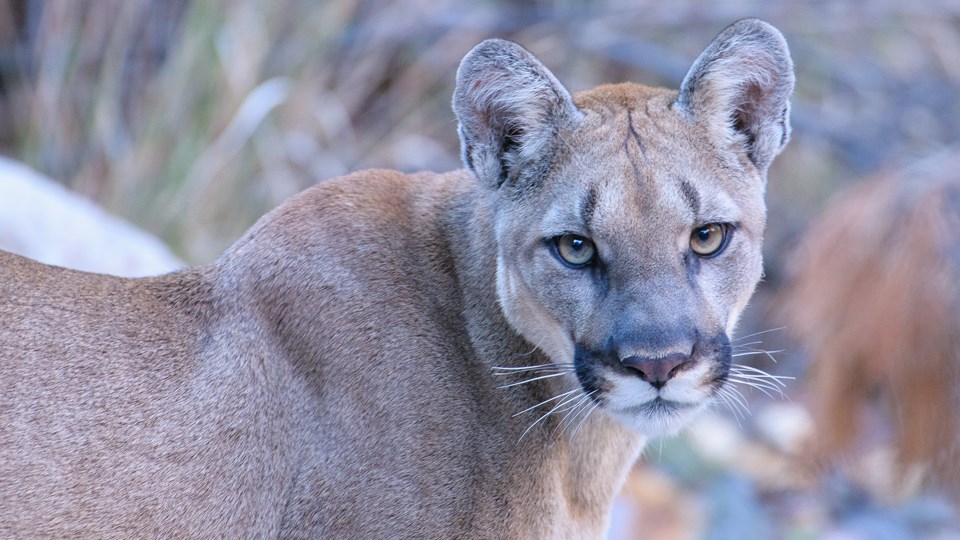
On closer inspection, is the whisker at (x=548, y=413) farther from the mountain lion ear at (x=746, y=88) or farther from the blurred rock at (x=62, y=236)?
the blurred rock at (x=62, y=236)

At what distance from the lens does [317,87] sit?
948 centimetres

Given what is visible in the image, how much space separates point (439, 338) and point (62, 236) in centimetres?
336

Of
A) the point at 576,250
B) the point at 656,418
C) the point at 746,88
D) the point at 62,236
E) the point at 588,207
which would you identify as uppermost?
the point at 746,88

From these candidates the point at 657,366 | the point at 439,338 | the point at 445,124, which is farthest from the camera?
the point at 445,124

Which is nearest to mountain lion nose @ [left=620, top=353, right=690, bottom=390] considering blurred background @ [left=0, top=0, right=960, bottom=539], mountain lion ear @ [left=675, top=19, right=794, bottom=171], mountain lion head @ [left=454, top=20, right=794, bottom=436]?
mountain lion head @ [left=454, top=20, right=794, bottom=436]

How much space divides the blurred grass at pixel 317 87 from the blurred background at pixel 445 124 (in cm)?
2

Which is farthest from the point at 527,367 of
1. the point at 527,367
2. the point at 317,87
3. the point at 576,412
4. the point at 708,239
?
the point at 317,87

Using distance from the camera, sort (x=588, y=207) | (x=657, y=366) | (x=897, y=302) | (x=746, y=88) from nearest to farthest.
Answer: (x=657, y=366)
(x=588, y=207)
(x=746, y=88)
(x=897, y=302)

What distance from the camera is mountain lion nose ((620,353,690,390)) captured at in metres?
3.50

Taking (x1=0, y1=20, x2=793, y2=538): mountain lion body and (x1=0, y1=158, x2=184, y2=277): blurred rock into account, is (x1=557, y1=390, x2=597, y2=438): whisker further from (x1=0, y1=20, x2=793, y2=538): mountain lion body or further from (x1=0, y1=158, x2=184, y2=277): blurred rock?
(x1=0, y1=158, x2=184, y2=277): blurred rock

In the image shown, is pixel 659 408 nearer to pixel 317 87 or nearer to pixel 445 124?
pixel 317 87

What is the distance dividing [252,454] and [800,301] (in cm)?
426

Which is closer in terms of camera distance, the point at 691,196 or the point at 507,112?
the point at 691,196

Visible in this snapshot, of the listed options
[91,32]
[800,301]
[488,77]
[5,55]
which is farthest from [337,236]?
[5,55]
